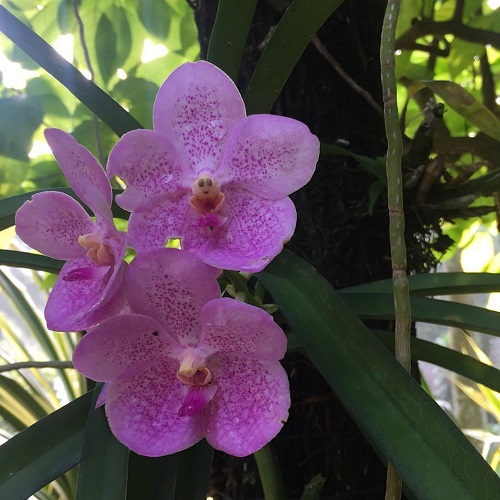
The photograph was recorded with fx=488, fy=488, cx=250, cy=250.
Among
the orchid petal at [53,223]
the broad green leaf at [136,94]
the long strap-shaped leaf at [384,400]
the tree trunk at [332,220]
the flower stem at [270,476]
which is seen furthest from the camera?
the broad green leaf at [136,94]

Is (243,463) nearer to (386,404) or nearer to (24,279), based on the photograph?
(386,404)

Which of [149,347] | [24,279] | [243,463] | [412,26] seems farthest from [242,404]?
[24,279]

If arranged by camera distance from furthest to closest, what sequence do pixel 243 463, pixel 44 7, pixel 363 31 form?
pixel 44 7 < pixel 363 31 < pixel 243 463

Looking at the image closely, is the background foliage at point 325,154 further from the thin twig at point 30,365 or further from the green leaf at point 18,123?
the thin twig at point 30,365

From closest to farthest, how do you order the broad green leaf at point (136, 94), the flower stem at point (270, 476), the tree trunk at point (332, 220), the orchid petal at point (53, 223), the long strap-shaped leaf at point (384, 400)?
1. the long strap-shaped leaf at point (384, 400)
2. the orchid petal at point (53, 223)
3. the flower stem at point (270, 476)
4. the tree trunk at point (332, 220)
5. the broad green leaf at point (136, 94)

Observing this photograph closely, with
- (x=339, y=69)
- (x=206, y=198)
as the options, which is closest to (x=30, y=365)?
(x=206, y=198)

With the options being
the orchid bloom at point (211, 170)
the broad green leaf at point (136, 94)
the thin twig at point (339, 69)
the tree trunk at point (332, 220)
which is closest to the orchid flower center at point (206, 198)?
the orchid bloom at point (211, 170)

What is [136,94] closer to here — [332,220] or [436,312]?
[332,220]
